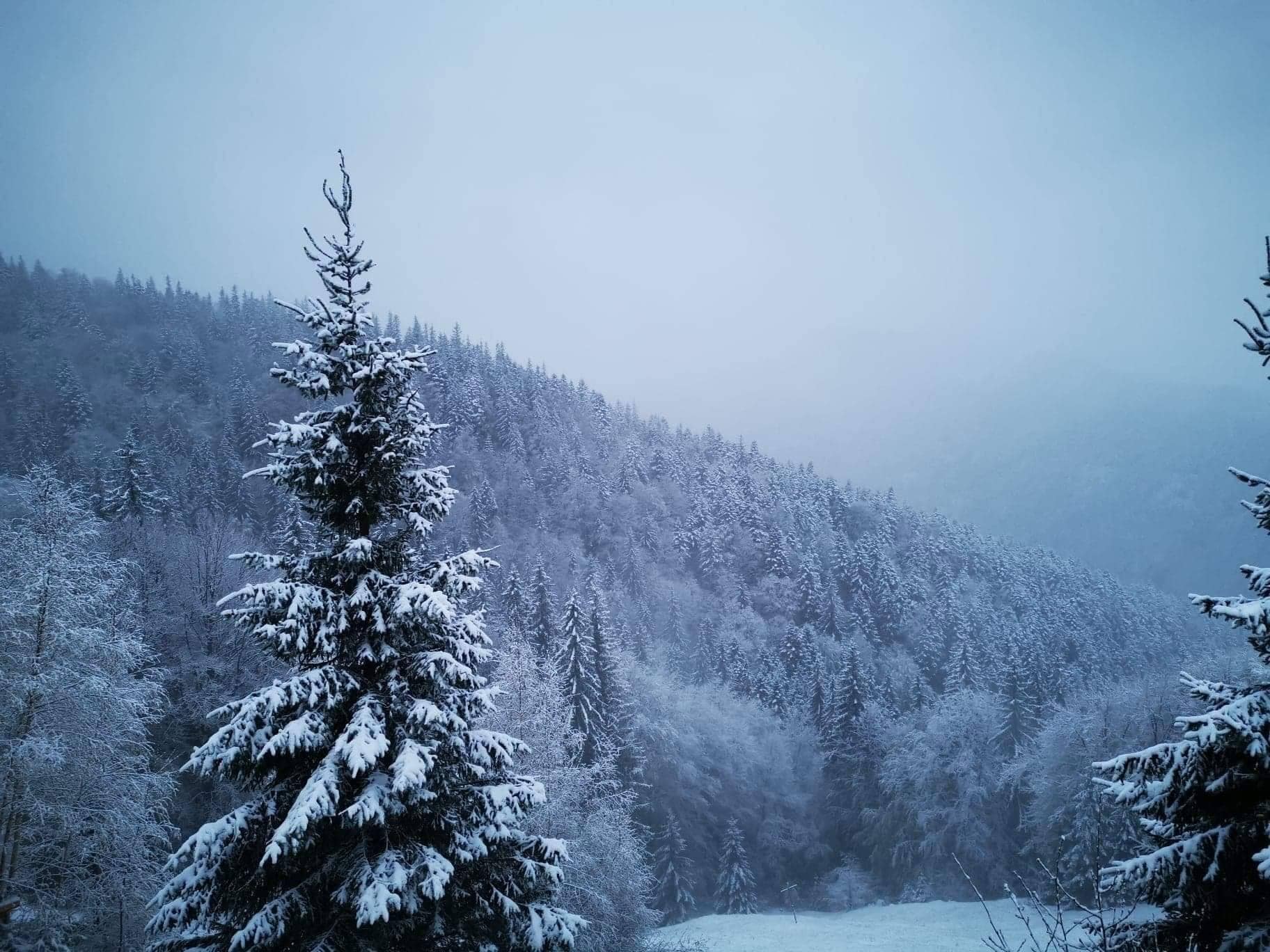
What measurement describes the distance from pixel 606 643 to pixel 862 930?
2240 cm

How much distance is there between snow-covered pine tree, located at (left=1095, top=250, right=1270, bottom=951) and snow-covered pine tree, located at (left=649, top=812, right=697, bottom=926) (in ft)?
131

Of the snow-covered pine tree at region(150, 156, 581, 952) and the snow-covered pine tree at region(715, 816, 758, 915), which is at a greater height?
the snow-covered pine tree at region(150, 156, 581, 952)

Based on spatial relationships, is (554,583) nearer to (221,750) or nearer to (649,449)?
(649,449)

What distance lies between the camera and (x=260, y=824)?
7301 mm

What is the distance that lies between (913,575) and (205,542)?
10371cm

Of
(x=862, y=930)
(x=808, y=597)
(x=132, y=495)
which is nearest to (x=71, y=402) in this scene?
(x=132, y=495)

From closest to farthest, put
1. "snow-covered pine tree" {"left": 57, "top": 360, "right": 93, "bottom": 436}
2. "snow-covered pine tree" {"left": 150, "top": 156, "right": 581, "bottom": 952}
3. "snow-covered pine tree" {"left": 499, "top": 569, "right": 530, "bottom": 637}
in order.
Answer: "snow-covered pine tree" {"left": 150, "top": 156, "right": 581, "bottom": 952} < "snow-covered pine tree" {"left": 499, "top": 569, "right": 530, "bottom": 637} < "snow-covered pine tree" {"left": 57, "top": 360, "right": 93, "bottom": 436}

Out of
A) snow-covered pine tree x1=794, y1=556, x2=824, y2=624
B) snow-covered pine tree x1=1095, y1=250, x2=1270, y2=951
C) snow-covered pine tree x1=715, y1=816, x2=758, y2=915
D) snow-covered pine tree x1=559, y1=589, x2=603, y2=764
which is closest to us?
snow-covered pine tree x1=1095, y1=250, x2=1270, y2=951

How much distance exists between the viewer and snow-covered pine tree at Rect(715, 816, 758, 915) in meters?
43.7

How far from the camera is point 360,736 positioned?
6988 millimetres

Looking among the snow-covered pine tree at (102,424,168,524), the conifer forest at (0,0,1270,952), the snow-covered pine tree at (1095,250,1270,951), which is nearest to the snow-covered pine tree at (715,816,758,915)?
the conifer forest at (0,0,1270,952)

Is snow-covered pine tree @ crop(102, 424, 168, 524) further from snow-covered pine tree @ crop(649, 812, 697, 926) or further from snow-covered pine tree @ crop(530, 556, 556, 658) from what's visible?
snow-covered pine tree @ crop(649, 812, 697, 926)

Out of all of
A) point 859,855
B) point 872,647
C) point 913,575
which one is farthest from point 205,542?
point 913,575

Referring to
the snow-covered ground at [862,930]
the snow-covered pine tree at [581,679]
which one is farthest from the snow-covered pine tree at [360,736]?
the snow-covered pine tree at [581,679]
